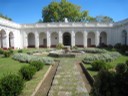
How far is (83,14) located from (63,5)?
6.17m

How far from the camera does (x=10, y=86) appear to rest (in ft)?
20.0

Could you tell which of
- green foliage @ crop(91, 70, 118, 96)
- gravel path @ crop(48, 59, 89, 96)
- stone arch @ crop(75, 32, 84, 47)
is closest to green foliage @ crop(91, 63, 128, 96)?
green foliage @ crop(91, 70, 118, 96)

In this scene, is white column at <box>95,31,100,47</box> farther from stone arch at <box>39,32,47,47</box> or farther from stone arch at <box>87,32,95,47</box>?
stone arch at <box>39,32,47,47</box>

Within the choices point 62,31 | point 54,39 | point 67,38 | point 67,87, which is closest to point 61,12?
point 67,38

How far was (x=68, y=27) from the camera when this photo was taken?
37.0 meters

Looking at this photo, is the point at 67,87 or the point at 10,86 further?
the point at 67,87

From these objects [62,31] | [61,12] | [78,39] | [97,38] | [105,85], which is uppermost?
[61,12]

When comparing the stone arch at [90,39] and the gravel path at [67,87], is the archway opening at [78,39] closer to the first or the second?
the stone arch at [90,39]

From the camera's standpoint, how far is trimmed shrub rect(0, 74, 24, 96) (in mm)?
6045

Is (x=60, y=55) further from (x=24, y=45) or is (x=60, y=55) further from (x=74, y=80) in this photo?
(x=24, y=45)

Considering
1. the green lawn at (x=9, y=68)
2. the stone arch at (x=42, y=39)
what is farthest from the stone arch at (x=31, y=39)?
the green lawn at (x=9, y=68)

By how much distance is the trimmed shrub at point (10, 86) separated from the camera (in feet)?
19.8

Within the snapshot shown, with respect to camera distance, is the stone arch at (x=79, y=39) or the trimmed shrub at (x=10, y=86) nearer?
the trimmed shrub at (x=10, y=86)

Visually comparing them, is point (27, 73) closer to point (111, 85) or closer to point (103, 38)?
point (111, 85)
